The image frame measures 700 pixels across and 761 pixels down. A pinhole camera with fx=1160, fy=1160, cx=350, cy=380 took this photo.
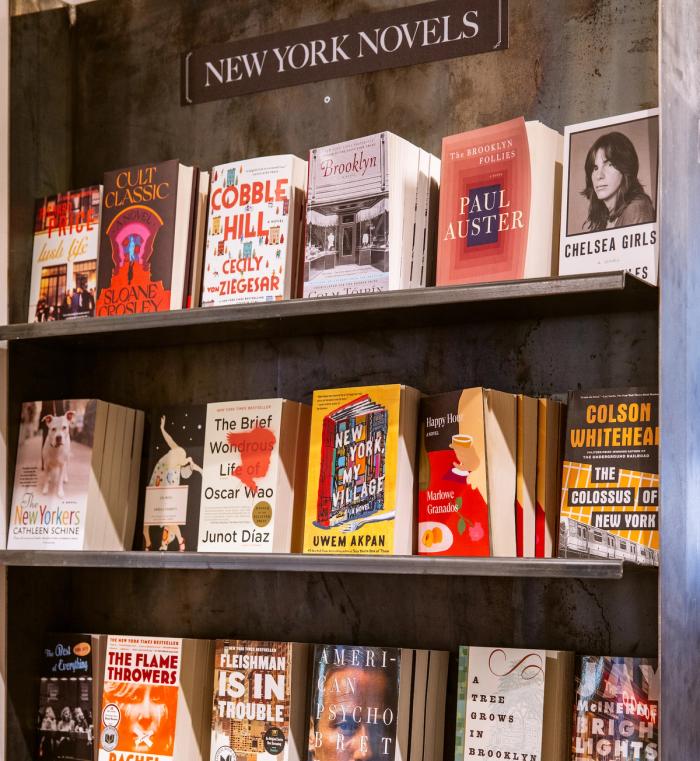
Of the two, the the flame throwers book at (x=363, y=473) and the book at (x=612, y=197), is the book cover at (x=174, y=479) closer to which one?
the the flame throwers book at (x=363, y=473)

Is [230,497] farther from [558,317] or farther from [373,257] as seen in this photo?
[558,317]

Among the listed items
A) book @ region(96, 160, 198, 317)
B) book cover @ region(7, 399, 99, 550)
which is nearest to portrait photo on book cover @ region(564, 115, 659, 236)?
book @ region(96, 160, 198, 317)

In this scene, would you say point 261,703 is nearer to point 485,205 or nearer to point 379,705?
point 379,705

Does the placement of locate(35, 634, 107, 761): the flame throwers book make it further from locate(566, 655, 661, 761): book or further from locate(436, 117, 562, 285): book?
locate(436, 117, 562, 285): book

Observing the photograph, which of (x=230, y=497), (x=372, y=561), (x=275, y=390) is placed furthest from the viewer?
(x=275, y=390)

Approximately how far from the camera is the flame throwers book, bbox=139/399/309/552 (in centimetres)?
254

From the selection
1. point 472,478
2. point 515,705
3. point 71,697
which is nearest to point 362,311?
point 472,478

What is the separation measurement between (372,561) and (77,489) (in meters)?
0.83

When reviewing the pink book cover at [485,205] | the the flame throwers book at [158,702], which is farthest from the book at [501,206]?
the the flame throwers book at [158,702]

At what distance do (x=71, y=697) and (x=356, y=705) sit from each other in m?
0.77

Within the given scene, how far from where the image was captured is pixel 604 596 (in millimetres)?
2432

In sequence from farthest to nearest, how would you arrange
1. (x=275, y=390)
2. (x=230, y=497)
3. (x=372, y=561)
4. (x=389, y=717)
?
(x=275, y=390) → (x=230, y=497) → (x=389, y=717) → (x=372, y=561)

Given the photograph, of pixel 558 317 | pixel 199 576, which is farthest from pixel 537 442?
pixel 199 576

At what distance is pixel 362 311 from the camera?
8.08 ft
